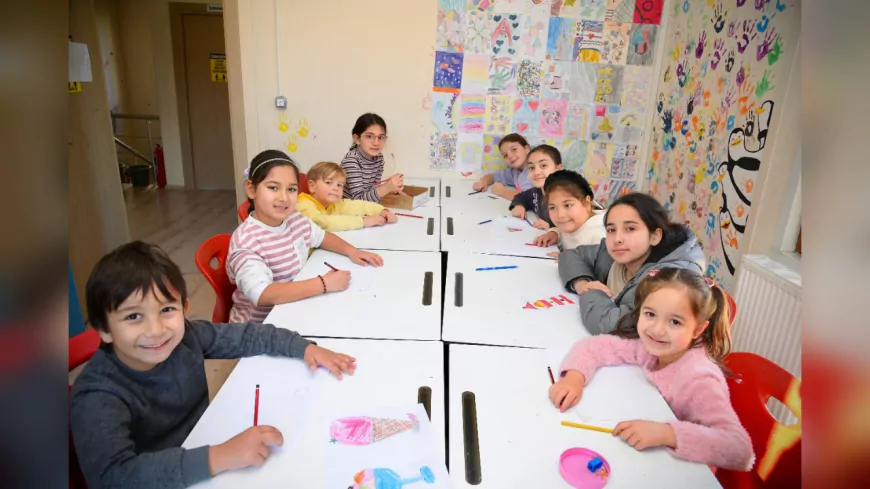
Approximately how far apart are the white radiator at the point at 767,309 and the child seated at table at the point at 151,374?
1.66 metres

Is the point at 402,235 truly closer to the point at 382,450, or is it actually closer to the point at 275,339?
the point at 275,339

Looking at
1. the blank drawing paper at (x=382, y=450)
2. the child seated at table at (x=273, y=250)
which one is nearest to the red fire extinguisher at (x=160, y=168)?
the child seated at table at (x=273, y=250)

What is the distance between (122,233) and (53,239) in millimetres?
3498

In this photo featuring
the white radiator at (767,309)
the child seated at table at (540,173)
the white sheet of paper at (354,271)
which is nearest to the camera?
the white sheet of paper at (354,271)

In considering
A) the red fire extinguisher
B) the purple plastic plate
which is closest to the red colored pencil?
the purple plastic plate

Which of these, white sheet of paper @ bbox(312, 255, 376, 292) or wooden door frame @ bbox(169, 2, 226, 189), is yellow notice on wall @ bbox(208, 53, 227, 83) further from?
white sheet of paper @ bbox(312, 255, 376, 292)

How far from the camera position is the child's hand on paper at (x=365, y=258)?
198cm

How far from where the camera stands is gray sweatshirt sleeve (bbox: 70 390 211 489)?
0.91 m

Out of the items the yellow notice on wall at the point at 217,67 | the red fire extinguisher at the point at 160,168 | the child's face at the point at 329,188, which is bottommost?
the red fire extinguisher at the point at 160,168

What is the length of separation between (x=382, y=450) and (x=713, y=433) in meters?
0.68

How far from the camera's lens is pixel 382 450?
102 centimetres

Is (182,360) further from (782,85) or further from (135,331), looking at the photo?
(782,85)

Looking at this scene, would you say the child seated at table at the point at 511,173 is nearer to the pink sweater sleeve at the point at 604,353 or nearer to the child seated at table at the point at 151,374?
the pink sweater sleeve at the point at 604,353

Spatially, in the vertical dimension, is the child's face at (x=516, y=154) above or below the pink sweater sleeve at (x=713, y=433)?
above
